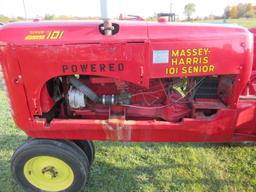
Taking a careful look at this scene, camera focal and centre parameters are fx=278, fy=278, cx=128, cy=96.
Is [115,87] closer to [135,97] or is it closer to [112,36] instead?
[135,97]

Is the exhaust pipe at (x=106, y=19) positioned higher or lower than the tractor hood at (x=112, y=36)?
higher

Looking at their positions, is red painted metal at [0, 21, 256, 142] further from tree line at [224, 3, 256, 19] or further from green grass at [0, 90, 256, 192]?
tree line at [224, 3, 256, 19]

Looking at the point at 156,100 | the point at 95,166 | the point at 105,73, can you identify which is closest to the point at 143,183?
the point at 95,166

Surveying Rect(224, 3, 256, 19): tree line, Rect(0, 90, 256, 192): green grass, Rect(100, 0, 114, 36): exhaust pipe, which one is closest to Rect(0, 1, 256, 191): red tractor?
Rect(100, 0, 114, 36): exhaust pipe

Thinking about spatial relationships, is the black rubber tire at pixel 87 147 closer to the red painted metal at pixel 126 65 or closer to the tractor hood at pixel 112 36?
the red painted metal at pixel 126 65

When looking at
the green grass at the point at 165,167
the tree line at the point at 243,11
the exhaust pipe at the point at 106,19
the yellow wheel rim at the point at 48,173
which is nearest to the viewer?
the exhaust pipe at the point at 106,19

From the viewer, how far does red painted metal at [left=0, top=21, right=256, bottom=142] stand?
81.0 inches

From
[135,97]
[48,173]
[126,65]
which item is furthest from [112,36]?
[48,173]

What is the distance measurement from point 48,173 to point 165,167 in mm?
1220

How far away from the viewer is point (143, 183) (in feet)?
9.04

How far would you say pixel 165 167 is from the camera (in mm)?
2988

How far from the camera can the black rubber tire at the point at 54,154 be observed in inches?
93.0

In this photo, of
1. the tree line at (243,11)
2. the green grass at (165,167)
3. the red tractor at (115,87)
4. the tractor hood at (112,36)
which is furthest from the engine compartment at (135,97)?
the tree line at (243,11)

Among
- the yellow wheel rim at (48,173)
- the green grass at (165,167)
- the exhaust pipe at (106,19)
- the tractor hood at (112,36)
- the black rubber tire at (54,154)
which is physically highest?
the exhaust pipe at (106,19)
